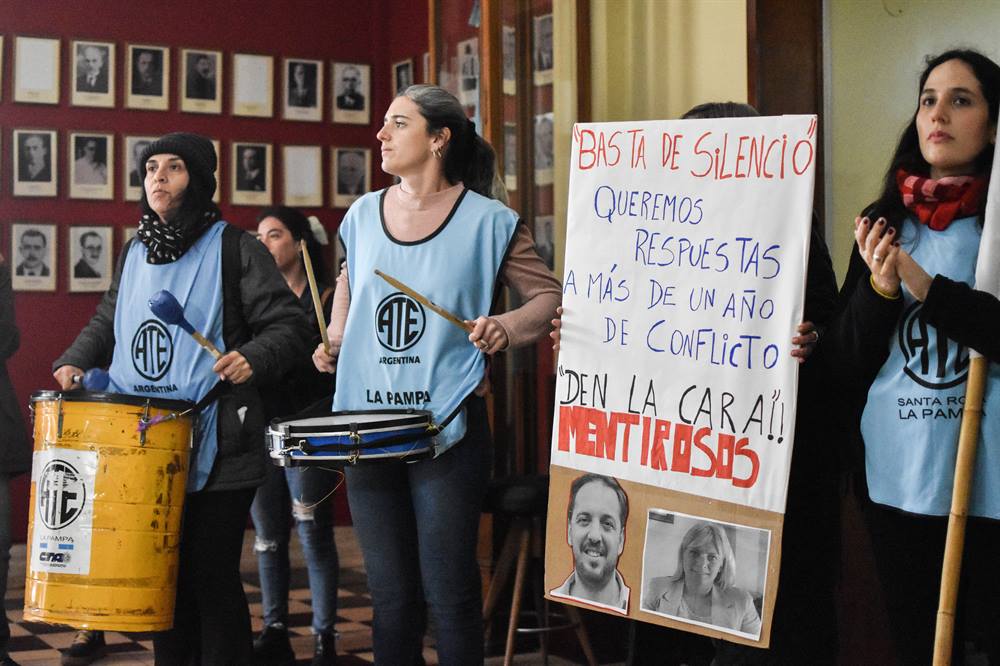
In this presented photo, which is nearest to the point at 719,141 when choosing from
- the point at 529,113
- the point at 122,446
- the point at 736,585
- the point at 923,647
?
the point at 736,585

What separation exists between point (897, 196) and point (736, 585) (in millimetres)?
753

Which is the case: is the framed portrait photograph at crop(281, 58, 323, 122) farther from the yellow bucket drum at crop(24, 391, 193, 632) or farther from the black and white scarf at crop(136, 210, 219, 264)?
the yellow bucket drum at crop(24, 391, 193, 632)

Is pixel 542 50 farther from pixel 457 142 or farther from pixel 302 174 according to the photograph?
pixel 302 174

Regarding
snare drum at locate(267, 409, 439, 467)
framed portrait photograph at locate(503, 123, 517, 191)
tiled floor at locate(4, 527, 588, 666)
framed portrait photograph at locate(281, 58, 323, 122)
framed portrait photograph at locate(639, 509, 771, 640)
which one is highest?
framed portrait photograph at locate(281, 58, 323, 122)

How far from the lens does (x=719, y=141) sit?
2.35 m

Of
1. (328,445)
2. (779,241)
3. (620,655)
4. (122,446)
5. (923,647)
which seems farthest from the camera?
(620,655)

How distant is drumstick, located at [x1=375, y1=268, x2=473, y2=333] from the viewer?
2.55 metres

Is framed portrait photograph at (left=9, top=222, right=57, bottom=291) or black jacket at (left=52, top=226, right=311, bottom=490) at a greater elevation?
framed portrait photograph at (left=9, top=222, right=57, bottom=291)

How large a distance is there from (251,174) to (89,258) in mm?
1003

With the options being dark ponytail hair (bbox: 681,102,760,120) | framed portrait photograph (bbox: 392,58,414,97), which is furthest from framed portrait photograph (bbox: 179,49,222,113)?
dark ponytail hair (bbox: 681,102,760,120)

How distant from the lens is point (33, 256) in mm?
6562

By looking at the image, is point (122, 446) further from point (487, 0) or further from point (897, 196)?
point (487, 0)

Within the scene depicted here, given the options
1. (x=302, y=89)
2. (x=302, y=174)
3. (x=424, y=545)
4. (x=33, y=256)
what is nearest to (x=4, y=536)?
(x=424, y=545)

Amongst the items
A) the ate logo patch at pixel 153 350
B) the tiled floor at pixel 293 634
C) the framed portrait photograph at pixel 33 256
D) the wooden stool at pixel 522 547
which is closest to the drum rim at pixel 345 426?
the ate logo patch at pixel 153 350
